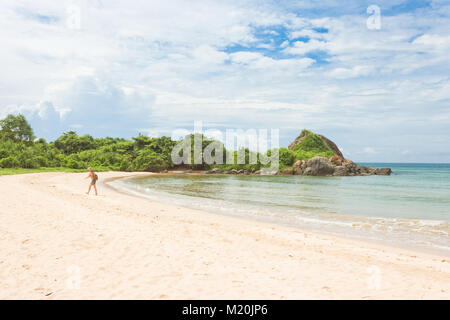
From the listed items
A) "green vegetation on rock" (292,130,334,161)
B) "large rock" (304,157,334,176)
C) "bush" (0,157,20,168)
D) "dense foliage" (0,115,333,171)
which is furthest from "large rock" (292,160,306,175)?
"bush" (0,157,20,168)

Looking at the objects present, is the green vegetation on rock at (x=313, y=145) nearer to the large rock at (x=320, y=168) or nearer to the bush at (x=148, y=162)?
the large rock at (x=320, y=168)

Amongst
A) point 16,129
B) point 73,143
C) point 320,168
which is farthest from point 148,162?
point 320,168

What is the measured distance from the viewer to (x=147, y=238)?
9.34m

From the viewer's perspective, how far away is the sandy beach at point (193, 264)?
5.66 metres

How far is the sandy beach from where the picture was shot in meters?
5.66

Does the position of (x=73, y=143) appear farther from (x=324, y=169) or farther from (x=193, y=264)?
(x=193, y=264)

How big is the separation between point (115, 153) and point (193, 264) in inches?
2803

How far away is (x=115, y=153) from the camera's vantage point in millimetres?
72875

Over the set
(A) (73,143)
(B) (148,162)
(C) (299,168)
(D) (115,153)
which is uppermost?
(A) (73,143)

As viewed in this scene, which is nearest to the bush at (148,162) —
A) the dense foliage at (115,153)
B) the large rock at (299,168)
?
Answer: the dense foliage at (115,153)

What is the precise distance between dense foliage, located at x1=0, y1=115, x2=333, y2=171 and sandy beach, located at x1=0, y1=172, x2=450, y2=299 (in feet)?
169
